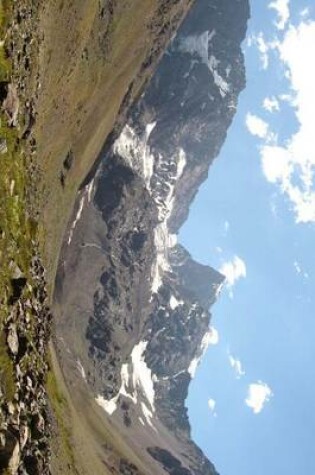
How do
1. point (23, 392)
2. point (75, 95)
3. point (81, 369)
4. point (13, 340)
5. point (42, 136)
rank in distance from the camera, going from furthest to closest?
1. point (81, 369)
2. point (75, 95)
3. point (42, 136)
4. point (23, 392)
5. point (13, 340)

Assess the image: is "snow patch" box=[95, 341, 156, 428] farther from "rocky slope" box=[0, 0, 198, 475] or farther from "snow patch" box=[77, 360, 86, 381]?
"rocky slope" box=[0, 0, 198, 475]

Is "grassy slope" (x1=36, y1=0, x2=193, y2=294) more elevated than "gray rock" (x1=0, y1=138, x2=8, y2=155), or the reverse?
"grassy slope" (x1=36, y1=0, x2=193, y2=294)

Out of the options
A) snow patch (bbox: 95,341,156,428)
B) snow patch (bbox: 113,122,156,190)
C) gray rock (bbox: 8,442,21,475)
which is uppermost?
snow patch (bbox: 113,122,156,190)

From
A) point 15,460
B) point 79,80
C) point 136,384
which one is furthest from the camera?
point 136,384

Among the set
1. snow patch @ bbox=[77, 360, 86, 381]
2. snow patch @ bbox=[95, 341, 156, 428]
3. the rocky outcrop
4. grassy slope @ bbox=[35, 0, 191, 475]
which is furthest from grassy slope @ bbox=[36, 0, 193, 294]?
snow patch @ bbox=[95, 341, 156, 428]

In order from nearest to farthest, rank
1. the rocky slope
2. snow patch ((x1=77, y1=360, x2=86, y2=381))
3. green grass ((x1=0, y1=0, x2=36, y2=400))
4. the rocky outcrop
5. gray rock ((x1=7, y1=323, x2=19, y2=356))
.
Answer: the rocky outcrop → green grass ((x1=0, y1=0, x2=36, y2=400)) → gray rock ((x1=7, y1=323, x2=19, y2=356)) → the rocky slope → snow patch ((x1=77, y1=360, x2=86, y2=381))

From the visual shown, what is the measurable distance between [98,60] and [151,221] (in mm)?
102855

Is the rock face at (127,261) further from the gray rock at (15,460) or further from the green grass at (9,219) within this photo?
the gray rock at (15,460)

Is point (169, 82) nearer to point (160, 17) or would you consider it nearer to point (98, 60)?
point (160, 17)

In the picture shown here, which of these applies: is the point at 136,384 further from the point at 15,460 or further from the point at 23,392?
the point at 15,460

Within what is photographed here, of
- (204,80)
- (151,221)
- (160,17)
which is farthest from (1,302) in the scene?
(204,80)

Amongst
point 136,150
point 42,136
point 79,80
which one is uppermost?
point 136,150

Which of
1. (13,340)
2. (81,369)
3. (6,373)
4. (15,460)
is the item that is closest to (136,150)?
(81,369)

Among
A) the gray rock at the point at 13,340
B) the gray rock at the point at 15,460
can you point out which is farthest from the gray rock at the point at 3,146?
the gray rock at the point at 15,460
